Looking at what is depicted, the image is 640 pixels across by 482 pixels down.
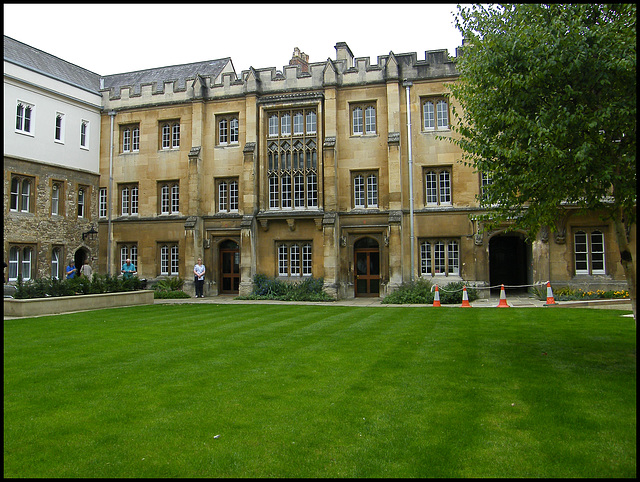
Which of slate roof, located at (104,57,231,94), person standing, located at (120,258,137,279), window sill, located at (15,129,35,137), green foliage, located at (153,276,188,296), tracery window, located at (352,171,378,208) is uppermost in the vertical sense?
slate roof, located at (104,57,231,94)

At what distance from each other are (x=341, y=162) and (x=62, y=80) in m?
15.8

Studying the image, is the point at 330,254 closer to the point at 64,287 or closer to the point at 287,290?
the point at 287,290

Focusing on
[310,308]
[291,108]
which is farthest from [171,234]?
[310,308]

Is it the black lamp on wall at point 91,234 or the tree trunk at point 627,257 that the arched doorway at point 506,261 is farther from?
the black lamp on wall at point 91,234

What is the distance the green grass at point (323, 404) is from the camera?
487cm

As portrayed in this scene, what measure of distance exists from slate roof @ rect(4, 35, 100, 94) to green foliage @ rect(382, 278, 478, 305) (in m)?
21.2

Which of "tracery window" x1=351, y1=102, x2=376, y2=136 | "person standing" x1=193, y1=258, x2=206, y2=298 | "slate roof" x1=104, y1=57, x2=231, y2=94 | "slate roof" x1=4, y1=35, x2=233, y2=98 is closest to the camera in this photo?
"person standing" x1=193, y1=258, x2=206, y2=298

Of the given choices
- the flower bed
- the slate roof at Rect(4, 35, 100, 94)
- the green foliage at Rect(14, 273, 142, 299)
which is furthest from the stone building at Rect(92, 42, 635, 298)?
the green foliage at Rect(14, 273, 142, 299)

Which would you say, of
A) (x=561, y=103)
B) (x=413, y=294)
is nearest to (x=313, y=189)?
(x=413, y=294)

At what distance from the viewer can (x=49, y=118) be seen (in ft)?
88.2

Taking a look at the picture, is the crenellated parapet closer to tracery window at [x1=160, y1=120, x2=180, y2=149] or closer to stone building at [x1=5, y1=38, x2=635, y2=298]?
stone building at [x1=5, y1=38, x2=635, y2=298]

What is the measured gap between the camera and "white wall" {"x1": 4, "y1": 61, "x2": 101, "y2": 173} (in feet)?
81.7

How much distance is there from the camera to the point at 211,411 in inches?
248

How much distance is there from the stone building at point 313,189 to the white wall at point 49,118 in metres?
0.82
